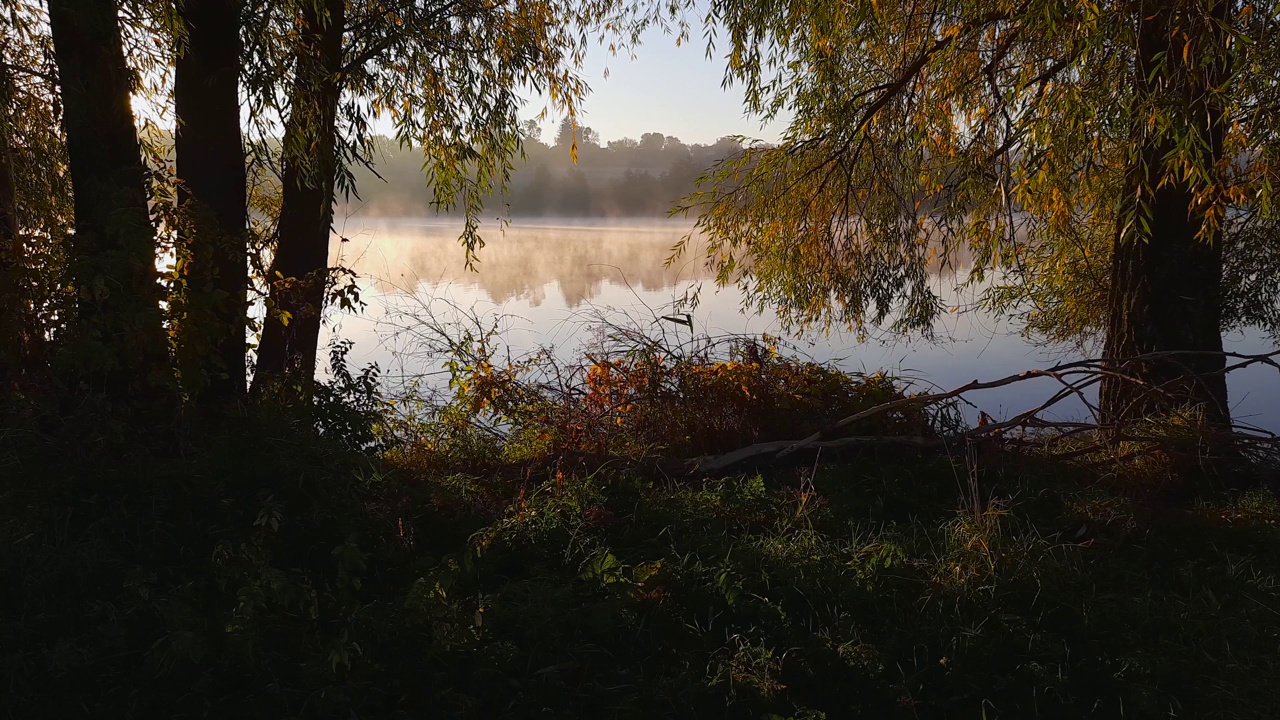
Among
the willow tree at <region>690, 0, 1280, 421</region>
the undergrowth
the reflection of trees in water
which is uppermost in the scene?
the willow tree at <region>690, 0, 1280, 421</region>

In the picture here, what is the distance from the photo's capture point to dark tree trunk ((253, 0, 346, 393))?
16.2 ft

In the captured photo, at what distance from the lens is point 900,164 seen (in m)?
6.52

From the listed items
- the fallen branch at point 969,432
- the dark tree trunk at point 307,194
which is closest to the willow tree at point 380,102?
the dark tree trunk at point 307,194

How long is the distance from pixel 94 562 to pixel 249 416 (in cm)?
106

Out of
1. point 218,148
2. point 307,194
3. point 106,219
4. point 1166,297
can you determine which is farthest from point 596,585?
point 1166,297

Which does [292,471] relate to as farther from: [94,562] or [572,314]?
[572,314]

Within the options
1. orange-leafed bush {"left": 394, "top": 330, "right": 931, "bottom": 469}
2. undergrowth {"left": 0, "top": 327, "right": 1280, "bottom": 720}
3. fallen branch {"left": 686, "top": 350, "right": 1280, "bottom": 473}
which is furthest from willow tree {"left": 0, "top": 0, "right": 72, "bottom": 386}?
fallen branch {"left": 686, "top": 350, "right": 1280, "bottom": 473}

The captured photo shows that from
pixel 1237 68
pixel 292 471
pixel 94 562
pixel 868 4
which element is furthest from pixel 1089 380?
pixel 94 562

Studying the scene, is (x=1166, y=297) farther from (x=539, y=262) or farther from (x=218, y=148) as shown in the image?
Result: (x=539, y=262)

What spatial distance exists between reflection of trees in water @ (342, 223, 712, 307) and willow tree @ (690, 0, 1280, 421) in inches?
42.9

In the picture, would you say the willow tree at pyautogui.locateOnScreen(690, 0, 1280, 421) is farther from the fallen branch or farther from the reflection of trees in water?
the reflection of trees in water

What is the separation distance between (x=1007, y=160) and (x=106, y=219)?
4889mm

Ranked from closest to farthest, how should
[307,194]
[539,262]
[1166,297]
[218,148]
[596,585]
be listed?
[596,585], [218,148], [1166,297], [307,194], [539,262]

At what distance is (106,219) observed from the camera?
3.87 m
